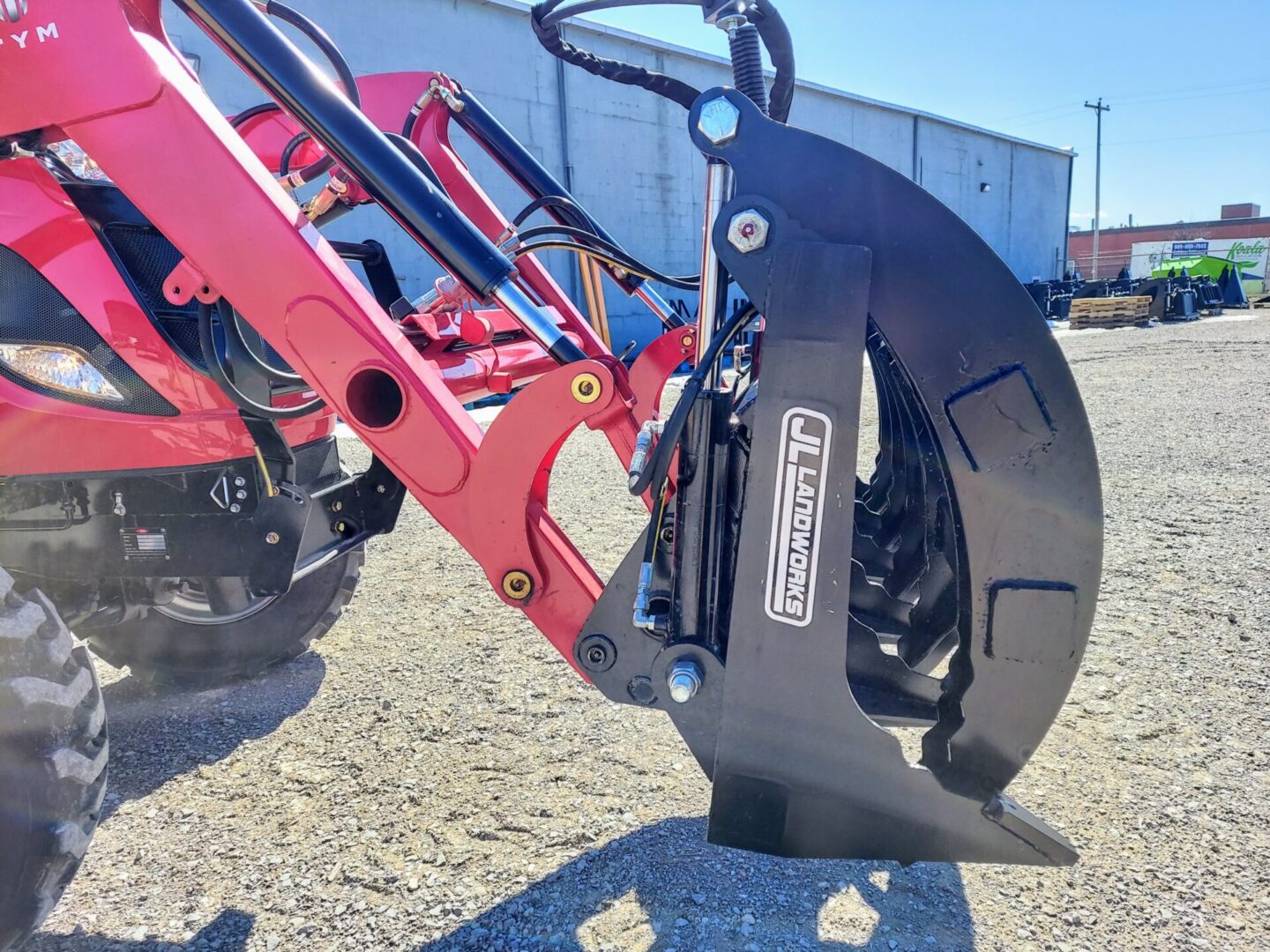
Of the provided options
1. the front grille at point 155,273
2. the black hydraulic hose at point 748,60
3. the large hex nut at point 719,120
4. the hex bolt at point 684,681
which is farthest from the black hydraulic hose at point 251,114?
the hex bolt at point 684,681

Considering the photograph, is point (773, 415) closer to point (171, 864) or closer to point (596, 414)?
point (596, 414)

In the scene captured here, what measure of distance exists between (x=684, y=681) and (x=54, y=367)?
66.0 inches

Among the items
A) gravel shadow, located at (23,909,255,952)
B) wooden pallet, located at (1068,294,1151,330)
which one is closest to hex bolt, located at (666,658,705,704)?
gravel shadow, located at (23,909,255,952)

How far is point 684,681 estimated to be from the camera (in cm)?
164

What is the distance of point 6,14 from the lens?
176 cm

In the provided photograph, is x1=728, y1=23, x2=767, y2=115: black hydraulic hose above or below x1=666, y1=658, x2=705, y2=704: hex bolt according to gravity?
above

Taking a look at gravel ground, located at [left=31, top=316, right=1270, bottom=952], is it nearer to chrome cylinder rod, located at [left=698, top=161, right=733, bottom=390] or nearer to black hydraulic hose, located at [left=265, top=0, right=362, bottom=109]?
chrome cylinder rod, located at [left=698, top=161, right=733, bottom=390]

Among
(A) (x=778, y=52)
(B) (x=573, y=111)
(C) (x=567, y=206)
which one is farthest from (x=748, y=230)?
(B) (x=573, y=111)

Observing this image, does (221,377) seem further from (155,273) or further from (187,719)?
(187,719)

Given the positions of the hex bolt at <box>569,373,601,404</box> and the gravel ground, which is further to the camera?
the gravel ground

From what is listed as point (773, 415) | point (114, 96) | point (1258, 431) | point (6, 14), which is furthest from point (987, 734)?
point (1258, 431)

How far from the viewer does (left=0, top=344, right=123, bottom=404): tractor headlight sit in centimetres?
205

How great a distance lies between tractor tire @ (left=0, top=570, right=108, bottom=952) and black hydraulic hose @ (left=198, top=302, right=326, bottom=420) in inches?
23.6

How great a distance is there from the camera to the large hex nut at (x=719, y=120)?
4.84ft
